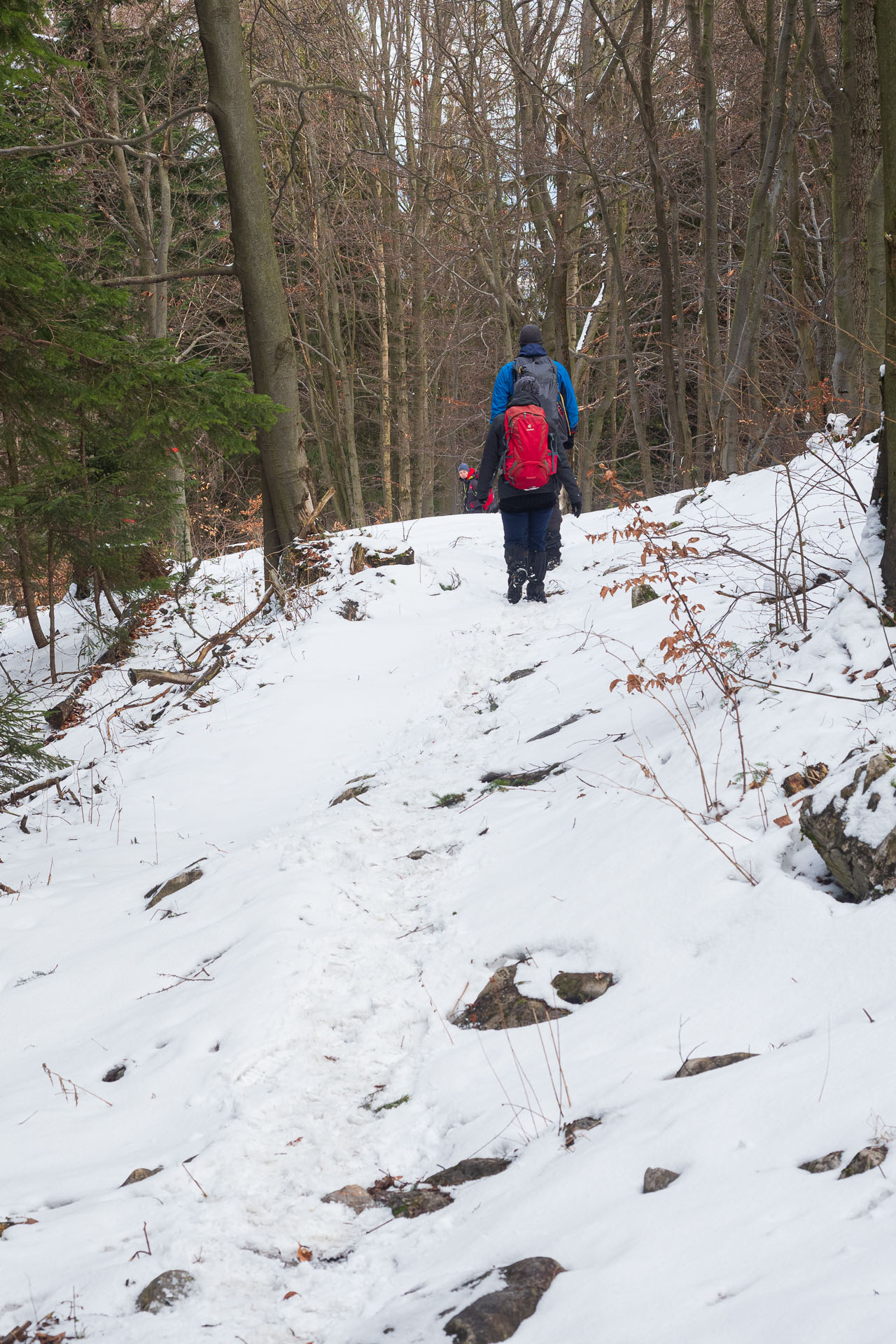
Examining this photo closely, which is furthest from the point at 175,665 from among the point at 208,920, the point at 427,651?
the point at 208,920

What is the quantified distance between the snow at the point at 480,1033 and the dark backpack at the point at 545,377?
2383 millimetres

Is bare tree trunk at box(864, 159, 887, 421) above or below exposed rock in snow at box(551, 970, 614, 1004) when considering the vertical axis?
above

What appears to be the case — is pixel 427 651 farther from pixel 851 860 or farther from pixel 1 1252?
pixel 1 1252

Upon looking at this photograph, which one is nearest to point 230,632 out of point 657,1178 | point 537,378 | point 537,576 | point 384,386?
point 537,576

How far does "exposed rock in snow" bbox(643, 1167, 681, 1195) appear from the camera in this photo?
194 centimetres

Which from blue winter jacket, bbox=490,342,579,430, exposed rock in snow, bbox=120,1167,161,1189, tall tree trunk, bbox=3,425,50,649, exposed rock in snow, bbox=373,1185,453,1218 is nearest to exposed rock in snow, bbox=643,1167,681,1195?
exposed rock in snow, bbox=373,1185,453,1218

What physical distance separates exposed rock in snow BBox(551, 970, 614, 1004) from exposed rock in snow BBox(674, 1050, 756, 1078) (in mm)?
557

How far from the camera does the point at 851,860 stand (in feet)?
8.66

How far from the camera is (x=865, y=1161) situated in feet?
5.59

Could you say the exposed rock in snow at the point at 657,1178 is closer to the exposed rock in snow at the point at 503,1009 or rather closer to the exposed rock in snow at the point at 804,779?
the exposed rock in snow at the point at 503,1009

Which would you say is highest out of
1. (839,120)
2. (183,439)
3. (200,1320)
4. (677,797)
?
(839,120)

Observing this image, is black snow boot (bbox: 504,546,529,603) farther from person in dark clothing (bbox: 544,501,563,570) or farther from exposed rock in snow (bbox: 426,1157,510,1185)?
exposed rock in snow (bbox: 426,1157,510,1185)

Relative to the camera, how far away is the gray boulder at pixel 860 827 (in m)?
2.57

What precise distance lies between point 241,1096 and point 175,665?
269 inches
